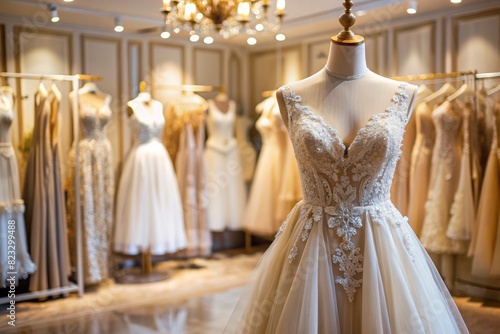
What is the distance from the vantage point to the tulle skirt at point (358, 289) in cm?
183

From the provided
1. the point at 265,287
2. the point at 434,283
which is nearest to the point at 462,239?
the point at 434,283

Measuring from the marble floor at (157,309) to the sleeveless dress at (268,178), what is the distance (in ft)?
1.77

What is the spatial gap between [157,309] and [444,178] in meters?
2.15

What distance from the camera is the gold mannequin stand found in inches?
184

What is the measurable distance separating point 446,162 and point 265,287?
90.6 inches

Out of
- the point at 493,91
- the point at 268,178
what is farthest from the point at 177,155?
the point at 493,91

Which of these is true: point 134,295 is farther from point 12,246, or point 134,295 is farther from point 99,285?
point 12,246

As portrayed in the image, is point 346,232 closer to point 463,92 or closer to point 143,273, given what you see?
point 463,92

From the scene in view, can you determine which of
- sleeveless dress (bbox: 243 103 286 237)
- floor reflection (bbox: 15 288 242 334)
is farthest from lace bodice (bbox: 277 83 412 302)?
sleeveless dress (bbox: 243 103 286 237)

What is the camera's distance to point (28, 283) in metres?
4.02

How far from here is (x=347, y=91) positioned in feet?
6.64

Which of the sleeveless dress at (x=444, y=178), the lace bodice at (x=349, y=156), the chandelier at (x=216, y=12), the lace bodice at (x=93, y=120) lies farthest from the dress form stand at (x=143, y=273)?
the lace bodice at (x=349, y=156)

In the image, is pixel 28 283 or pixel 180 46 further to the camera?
pixel 180 46

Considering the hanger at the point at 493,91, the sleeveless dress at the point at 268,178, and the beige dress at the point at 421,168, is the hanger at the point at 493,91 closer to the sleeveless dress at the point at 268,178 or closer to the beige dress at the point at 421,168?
the beige dress at the point at 421,168
